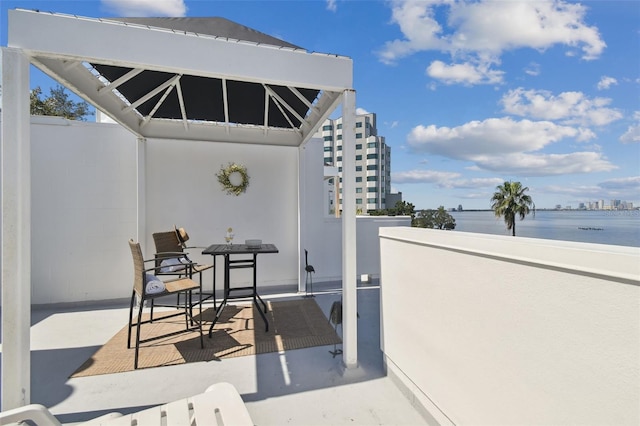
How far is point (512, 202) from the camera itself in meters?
16.5

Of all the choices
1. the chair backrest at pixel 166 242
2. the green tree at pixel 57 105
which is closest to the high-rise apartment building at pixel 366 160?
the green tree at pixel 57 105

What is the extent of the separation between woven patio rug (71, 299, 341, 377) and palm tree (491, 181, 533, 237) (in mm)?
17239

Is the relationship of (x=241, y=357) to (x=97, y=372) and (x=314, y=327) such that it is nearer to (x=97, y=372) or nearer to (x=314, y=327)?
(x=314, y=327)

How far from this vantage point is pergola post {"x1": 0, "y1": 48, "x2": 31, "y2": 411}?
1730 mm

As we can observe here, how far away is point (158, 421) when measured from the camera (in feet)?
4.11

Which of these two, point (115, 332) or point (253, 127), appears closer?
point (115, 332)

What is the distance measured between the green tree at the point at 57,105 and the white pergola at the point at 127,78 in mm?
9950

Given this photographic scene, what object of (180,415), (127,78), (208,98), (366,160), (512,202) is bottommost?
(180,415)

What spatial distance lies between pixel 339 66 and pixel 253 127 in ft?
8.52

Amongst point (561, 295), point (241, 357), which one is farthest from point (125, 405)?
point (561, 295)

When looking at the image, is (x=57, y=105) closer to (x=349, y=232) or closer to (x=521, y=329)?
(x=349, y=232)

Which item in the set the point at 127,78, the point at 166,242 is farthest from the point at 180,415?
the point at 166,242

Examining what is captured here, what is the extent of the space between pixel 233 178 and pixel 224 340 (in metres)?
2.66

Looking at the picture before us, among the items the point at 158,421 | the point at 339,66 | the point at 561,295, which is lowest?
the point at 158,421
